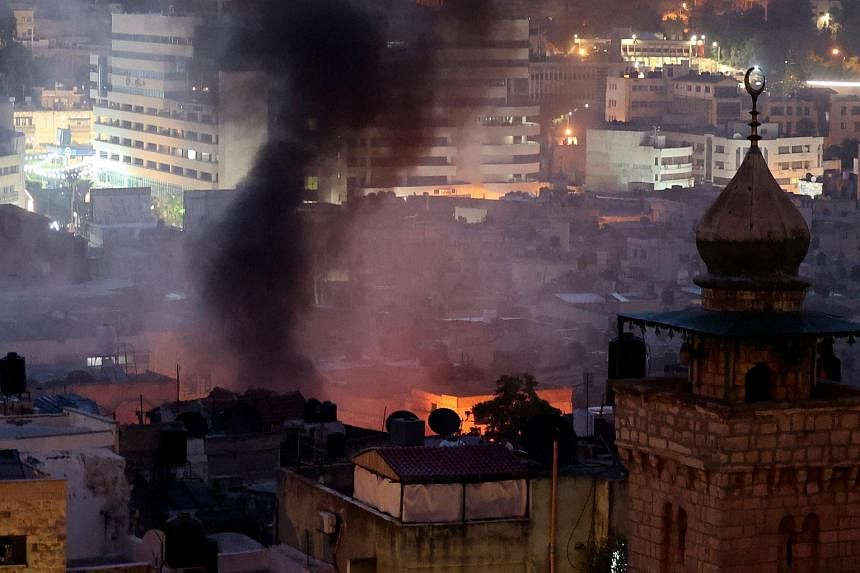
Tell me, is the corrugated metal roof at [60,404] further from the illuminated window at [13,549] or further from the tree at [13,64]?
the tree at [13,64]

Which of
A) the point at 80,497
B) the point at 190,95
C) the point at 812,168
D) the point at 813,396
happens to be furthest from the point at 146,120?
the point at 813,396

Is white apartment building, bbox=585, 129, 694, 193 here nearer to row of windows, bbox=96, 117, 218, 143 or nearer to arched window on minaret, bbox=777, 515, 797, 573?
row of windows, bbox=96, 117, 218, 143

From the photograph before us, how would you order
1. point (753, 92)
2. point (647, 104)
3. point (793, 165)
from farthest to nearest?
point (647, 104), point (793, 165), point (753, 92)

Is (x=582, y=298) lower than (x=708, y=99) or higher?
lower

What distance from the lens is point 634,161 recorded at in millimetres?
108500

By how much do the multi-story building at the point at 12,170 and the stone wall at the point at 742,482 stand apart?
8756cm

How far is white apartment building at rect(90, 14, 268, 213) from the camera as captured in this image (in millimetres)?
106062

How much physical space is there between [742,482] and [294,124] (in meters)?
68.8

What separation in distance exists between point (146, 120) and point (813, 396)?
10429 centimetres

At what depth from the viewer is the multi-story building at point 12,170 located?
104875 millimetres

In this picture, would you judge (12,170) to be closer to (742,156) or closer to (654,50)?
(742,156)

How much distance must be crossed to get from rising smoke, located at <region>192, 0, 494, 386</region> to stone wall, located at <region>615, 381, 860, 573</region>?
42.1m

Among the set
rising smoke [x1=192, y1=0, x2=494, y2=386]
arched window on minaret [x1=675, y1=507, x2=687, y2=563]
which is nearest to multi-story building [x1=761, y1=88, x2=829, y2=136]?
rising smoke [x1=192, y1=0, x2=494, y2=386]

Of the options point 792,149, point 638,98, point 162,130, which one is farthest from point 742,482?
point 638,98
